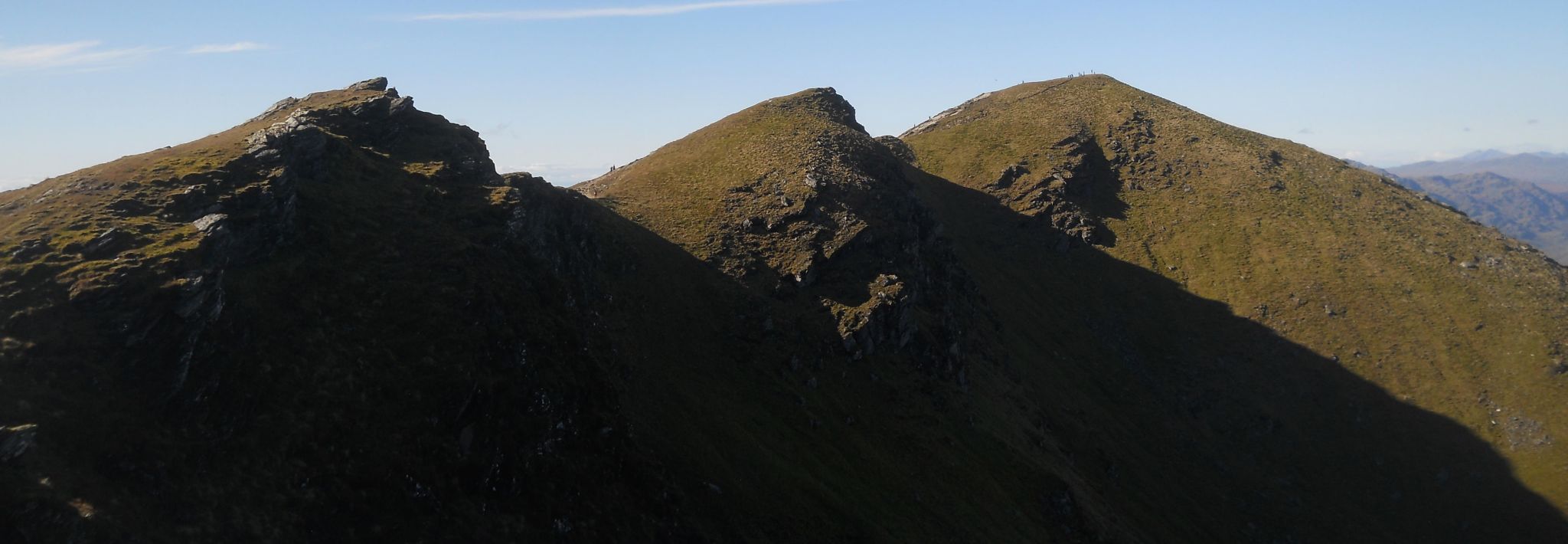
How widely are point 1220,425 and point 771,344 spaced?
60.9 m

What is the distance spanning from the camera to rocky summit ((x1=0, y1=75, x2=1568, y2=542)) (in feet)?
118

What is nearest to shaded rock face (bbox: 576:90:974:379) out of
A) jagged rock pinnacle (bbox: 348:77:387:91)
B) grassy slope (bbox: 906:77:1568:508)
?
jagged rock pinnacle (bbox: 348:77:387:91)

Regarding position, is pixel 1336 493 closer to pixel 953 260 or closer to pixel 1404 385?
pixel 1404 385

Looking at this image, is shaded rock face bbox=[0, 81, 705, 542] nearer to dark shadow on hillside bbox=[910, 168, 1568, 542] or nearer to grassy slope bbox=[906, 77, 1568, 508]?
dark shadow on hillside bbox=[910, 168, 1568, 542]

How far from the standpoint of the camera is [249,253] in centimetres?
4353

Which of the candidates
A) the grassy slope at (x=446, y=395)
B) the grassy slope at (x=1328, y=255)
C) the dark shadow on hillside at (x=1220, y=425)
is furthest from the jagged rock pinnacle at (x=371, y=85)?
the grassy slope at (x=1328, y=255)

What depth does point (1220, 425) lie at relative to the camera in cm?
9544

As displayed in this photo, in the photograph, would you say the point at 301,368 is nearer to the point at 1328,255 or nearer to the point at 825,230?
the point at 825,230

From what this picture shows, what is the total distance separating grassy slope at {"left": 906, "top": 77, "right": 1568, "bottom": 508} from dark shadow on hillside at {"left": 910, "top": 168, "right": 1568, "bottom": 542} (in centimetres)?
373

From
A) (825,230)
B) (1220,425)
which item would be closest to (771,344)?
(825,230)

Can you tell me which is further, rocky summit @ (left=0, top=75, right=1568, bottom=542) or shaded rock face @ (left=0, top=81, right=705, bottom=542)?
rocky summit @ (left=0, top=75, right=1568, bottom=542)

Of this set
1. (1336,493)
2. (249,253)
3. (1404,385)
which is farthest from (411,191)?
(1404,385)

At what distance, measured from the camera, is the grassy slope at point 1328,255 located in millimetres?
94938

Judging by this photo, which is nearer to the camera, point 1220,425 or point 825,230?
point 825,230
